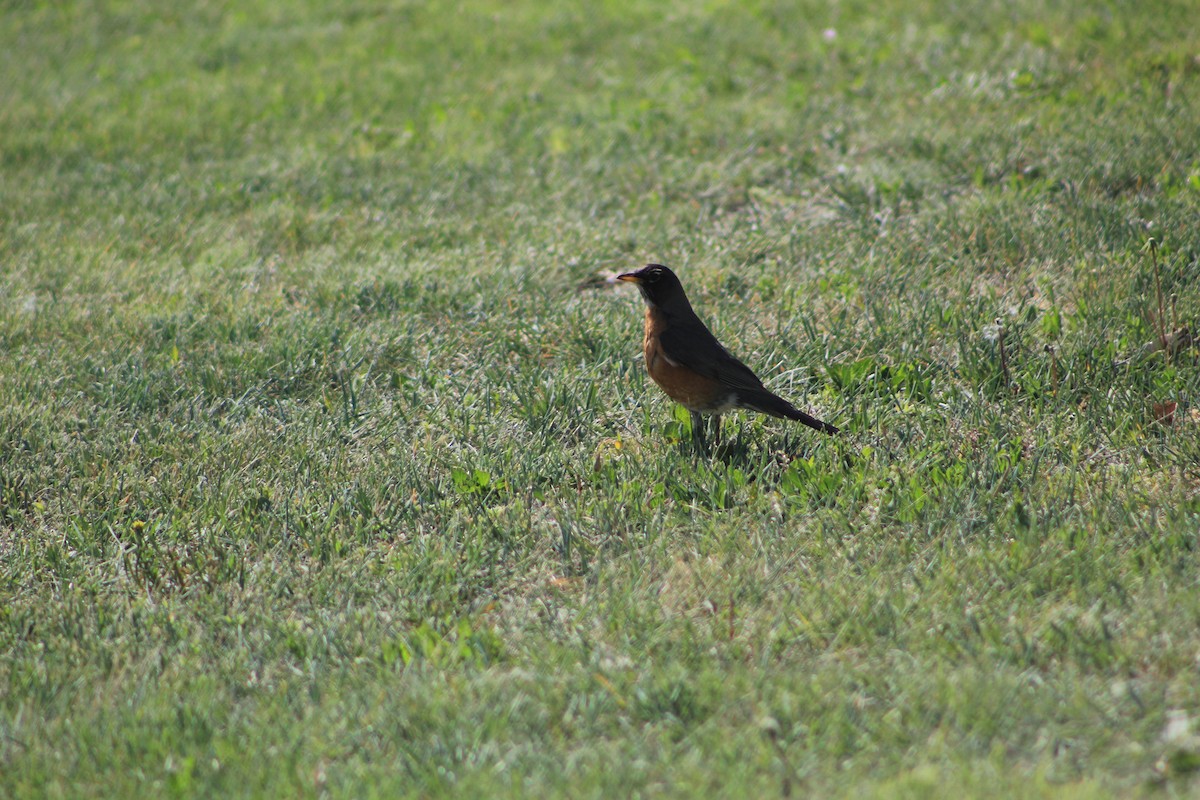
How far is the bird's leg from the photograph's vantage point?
16.1 feet

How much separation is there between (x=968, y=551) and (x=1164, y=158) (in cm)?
445

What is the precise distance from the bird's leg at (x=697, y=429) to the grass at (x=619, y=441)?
15 centimetres

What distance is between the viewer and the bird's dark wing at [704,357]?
4809 mm

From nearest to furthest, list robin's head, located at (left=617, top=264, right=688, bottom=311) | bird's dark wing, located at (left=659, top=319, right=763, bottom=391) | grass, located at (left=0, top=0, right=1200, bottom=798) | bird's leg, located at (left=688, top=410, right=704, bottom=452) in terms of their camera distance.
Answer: grass, located at (left=0, top=0, right=1200, bottom=798) → bird's dark wing, located at (left=659, top=319, right=763, bottom=391) → bird's leg, located at (left=688, top=410, right=704, bottom=452) → robin's head, located at (left=617, top=264, right=688, bottom=311)

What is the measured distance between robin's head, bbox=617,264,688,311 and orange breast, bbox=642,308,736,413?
0.68 feet

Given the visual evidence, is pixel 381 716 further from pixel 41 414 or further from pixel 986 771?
pixel 41 414

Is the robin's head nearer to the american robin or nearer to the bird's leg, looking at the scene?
the american robin

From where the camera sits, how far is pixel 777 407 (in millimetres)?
4762

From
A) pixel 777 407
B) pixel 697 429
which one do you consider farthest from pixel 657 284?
pixel 777 407

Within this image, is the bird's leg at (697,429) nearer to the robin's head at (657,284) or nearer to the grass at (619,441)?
the grass at (619,441)

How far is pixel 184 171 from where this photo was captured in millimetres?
9367

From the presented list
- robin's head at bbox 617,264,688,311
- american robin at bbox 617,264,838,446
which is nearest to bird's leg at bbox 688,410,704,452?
american robin at bbox 617,264,838,446

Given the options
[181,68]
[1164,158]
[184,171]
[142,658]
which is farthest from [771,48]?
[142,658]

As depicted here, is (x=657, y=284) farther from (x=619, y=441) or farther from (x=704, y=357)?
(x=619, y=441)
